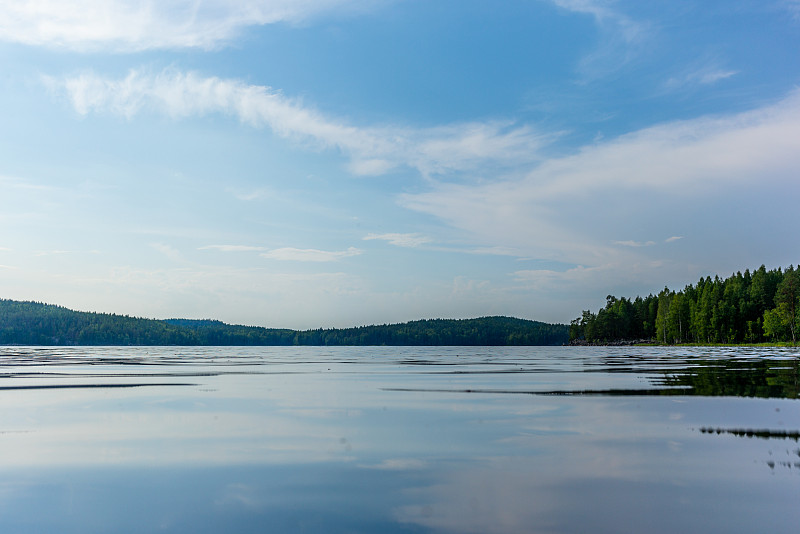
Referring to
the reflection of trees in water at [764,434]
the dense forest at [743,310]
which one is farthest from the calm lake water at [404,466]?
the dense forest at [743,310]

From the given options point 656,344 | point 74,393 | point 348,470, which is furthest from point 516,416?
point 656,344

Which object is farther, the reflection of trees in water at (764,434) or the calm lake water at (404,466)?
the reflection of trees in water at (764,434)

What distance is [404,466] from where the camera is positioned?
1047 cm

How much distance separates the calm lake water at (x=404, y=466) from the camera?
7612 millimetres

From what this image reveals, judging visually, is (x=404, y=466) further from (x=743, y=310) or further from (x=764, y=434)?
(x=743, y=310)

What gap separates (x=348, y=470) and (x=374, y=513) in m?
2.43

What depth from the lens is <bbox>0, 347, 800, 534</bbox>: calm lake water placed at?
25.0 ft

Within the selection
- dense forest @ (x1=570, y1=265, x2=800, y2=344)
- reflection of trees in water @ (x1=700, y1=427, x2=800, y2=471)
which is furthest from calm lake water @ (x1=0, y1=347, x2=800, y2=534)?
dense forest @ (x1=570, y1=265, x2=800, y2=344)

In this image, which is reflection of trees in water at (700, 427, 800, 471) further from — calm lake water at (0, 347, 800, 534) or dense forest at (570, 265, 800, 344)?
dense forest at (570, 265, 800, 344)

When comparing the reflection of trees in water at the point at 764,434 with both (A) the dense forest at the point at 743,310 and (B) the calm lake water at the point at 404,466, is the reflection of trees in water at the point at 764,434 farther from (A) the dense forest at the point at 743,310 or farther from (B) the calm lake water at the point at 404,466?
(A) the dense forest at the point at 743,310

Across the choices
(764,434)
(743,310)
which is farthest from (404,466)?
(743,310)

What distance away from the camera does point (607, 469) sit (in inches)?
398

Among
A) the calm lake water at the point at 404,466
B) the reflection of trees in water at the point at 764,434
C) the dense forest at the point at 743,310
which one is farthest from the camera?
the dense forest at the point at 743,310

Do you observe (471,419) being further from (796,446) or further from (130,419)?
(130,419)
